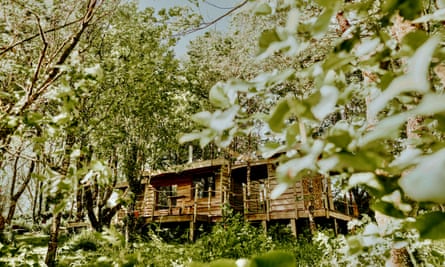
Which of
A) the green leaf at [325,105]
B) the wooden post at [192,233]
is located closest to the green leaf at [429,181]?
the green leaf at [325,105]

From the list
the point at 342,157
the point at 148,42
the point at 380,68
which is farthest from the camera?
the point at 148,42

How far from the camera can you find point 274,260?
53cm

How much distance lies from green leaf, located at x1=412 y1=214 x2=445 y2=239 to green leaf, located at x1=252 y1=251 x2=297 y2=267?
0.21 m

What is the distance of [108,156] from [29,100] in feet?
42.4

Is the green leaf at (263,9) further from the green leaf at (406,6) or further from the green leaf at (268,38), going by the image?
the green leaf at (406,6)

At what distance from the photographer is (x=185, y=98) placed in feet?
44.2

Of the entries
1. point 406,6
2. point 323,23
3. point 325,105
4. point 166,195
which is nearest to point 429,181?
point 325,105

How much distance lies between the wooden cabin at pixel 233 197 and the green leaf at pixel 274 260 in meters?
15.8

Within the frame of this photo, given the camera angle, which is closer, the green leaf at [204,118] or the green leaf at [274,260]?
the green leaf at [274,260]

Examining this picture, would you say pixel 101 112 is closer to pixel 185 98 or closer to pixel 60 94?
pixel 185 98

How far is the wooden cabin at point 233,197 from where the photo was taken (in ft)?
55.9

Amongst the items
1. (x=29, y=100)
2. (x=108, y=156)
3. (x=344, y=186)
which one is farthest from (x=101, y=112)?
(x=344, y=186)

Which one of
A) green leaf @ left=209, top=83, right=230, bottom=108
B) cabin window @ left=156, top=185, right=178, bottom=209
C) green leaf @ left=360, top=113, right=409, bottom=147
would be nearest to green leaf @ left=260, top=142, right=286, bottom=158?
green leaf @ left=209, top=83, right=230, bottom=108

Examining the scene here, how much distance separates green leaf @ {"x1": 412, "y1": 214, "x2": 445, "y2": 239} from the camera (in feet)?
1.71
